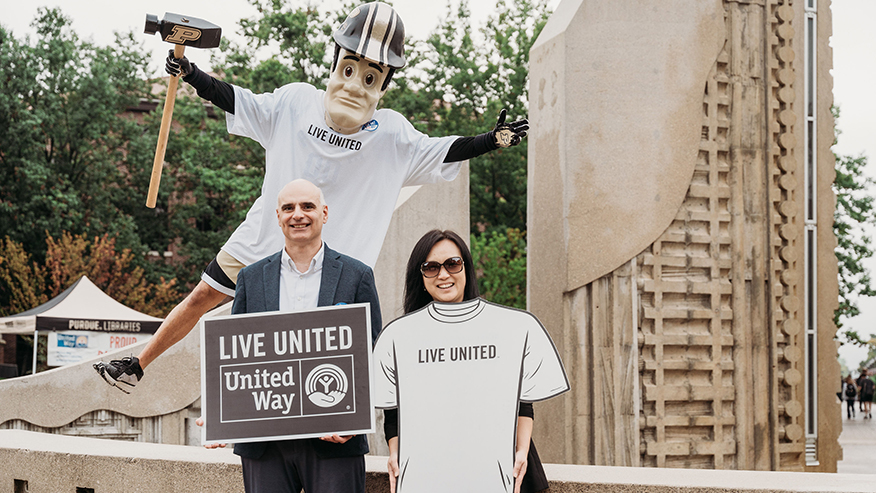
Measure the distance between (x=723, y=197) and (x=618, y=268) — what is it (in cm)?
123

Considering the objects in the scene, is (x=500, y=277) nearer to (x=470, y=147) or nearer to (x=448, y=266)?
(x=470, y=147)

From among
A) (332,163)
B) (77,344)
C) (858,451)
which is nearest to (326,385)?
(332,163)

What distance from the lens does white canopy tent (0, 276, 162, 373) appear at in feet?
50.4

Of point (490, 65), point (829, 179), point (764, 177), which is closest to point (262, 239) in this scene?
point (764, 177)

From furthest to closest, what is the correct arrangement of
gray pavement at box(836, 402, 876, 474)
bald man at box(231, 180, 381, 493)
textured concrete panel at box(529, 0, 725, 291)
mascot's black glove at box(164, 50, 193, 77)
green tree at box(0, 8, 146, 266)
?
green tree at box(0, 8, 146, 266) < gray pavement at box(836, 402, 876, 474) < textured concrete panel at box(529, 0, 725, 291) < mascot's black glove at box(164, 50, 193, 77) < bald man at box(231, 180, 381, 493)

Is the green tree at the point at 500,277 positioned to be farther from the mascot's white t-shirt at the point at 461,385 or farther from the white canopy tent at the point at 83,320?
the mascot's white t-shirt at the point at 461,385

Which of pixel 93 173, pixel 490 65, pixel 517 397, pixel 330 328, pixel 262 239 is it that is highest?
pixel 490 65

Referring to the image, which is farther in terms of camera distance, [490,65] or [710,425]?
[490,65]

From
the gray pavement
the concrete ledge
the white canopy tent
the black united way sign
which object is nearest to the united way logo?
the black united way sign

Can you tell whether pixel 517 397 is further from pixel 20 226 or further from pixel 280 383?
pixel 20 226

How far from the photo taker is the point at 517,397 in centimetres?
285

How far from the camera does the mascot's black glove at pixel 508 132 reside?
3.83 meters

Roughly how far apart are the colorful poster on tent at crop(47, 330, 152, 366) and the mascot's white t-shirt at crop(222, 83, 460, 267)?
12112 mm

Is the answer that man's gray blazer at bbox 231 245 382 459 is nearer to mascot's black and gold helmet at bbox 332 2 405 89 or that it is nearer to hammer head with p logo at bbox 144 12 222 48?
mascot's black and gold helmet at bbox 332 2 405 89
